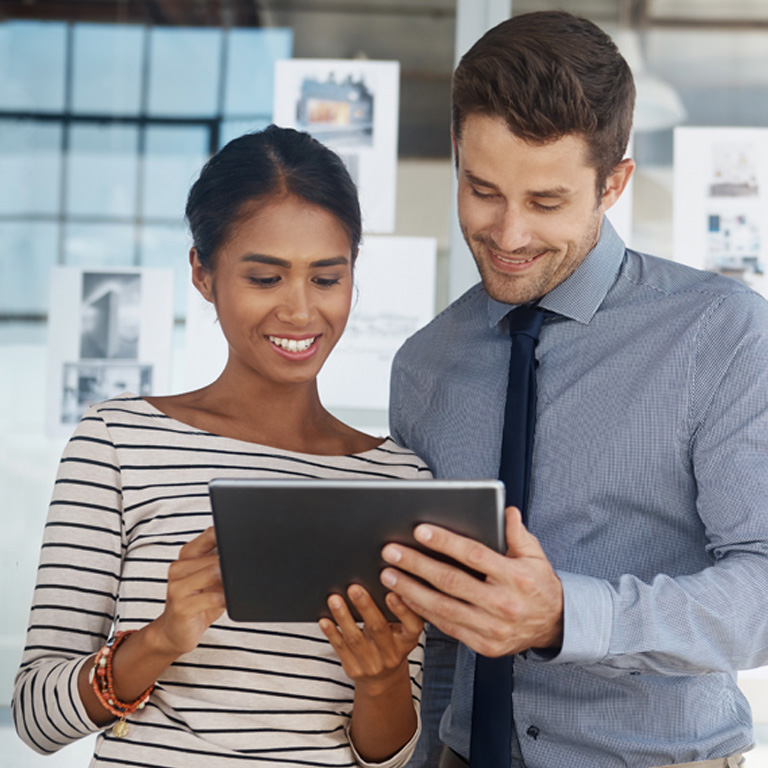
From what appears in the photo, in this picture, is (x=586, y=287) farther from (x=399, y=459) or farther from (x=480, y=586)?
(x=480, y=586)

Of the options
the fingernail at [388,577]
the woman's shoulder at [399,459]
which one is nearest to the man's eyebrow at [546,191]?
the woman's shoulder at [399,459]

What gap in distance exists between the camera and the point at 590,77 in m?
1.47

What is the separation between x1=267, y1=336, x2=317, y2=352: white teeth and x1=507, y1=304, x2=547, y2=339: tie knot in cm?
35

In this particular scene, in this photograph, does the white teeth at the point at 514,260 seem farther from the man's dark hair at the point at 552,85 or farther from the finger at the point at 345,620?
the finger at the point at 345,620

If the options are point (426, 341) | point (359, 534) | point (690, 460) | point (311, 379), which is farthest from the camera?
point (426, 341)

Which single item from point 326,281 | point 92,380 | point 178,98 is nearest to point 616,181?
point 326,281

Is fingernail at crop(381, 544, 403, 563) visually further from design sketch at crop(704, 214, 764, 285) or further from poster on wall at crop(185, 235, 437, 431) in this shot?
design sketch at crop(704, 214, 764, 285)

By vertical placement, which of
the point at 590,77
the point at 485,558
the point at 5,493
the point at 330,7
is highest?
the point at 330,7

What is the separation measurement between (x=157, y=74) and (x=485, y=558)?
5.97 feet

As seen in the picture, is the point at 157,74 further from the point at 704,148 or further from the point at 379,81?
the point at 704,148

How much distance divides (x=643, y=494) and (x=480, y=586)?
18.1 inches

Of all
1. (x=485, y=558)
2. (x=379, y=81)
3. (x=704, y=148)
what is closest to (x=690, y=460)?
(x=485, y=558)

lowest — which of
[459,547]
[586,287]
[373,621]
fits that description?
[373,621]

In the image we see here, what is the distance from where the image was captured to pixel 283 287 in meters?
1.44
